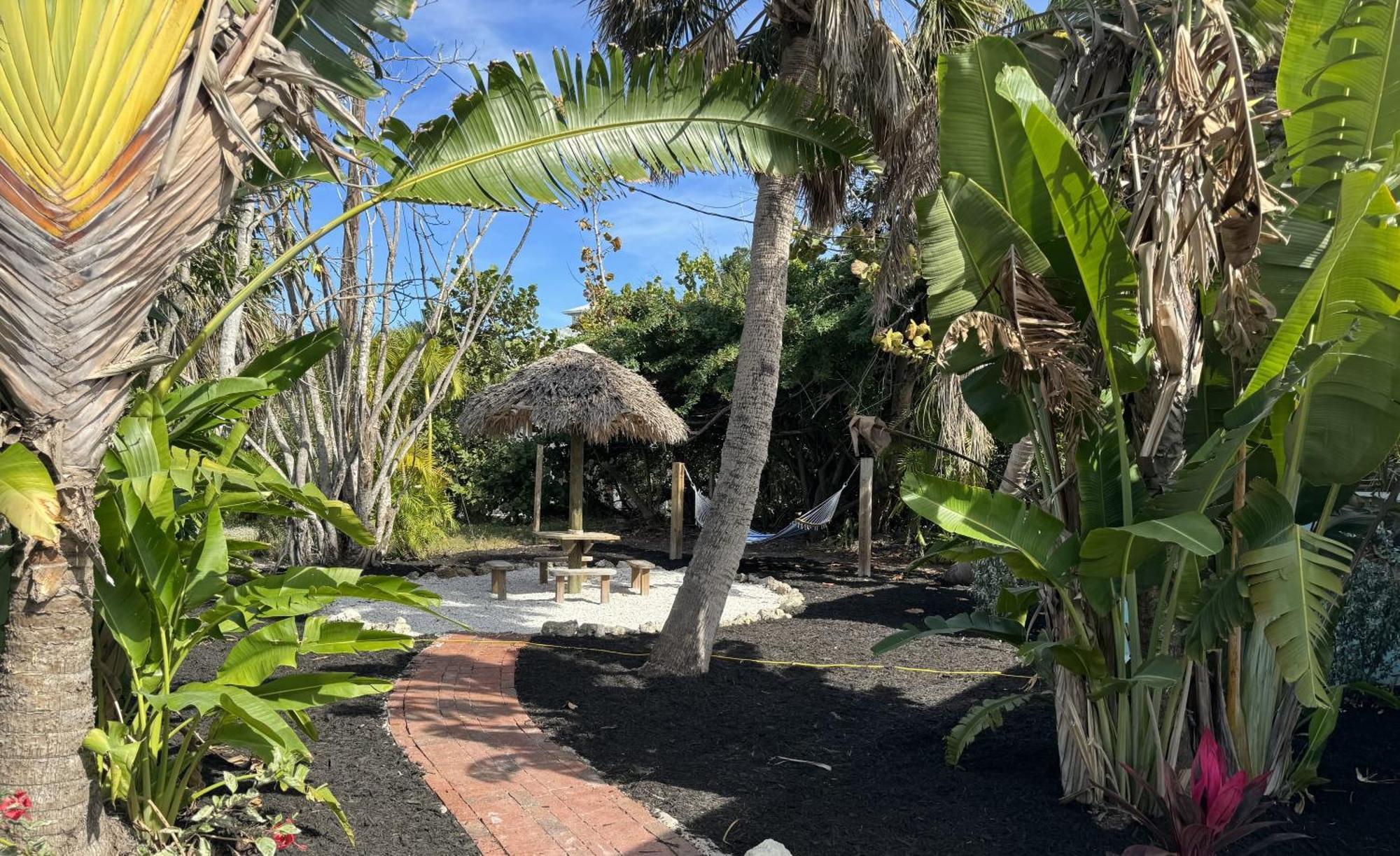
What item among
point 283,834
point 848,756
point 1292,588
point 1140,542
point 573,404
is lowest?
point 848,756

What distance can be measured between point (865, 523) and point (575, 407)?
3.81m

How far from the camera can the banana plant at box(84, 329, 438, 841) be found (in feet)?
9.47

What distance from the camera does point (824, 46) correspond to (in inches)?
238

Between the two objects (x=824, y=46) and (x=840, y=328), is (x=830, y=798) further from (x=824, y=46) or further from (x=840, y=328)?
(x=840, y=328)

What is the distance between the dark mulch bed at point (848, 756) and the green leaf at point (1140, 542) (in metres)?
1.04

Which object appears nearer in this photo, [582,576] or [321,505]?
[321,505]

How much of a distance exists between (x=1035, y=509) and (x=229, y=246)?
27.6 feet

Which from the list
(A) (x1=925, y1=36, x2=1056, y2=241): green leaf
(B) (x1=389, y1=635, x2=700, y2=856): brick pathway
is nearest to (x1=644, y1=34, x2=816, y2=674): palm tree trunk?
(B) (x1=389, y1=635, x2=700, y2=856): brick pathway

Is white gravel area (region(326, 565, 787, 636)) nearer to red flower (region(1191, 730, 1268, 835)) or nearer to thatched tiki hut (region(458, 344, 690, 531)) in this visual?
thatched tiki hut (region(458, 344, 690, 531))

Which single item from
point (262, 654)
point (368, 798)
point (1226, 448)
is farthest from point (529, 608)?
point (1226, 448)

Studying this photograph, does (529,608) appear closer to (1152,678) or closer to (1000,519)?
(1000,519)

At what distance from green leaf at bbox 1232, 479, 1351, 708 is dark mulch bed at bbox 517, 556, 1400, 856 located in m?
0.74

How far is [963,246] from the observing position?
379 cm

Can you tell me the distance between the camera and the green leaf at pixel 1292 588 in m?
3.01
